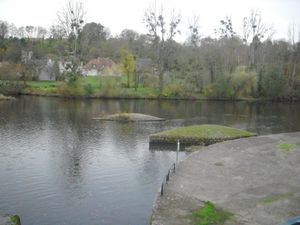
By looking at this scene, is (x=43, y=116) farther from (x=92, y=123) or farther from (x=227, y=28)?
(x=227, y=28)

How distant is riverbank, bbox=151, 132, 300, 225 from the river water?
5.32 feet

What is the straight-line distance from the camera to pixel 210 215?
47.1ft

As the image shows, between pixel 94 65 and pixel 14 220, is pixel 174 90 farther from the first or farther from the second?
pixel 14 220

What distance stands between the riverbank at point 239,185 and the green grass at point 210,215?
10.4 inches

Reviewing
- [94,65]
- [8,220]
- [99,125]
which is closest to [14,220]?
[8,220]

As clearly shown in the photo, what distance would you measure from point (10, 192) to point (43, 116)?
91.2ft

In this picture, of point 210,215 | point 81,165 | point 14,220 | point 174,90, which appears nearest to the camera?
point 14,220

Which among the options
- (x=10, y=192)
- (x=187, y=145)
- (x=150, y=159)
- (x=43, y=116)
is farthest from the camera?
(x=43, y=116)

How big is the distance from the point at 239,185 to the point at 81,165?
1080cm

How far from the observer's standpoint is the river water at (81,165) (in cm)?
1664

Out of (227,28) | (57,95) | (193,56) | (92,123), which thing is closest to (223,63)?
(193,56)

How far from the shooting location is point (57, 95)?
73062 mm

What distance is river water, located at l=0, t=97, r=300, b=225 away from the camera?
54.6ft

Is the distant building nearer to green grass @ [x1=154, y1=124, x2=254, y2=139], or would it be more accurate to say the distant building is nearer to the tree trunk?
the tree trunk
